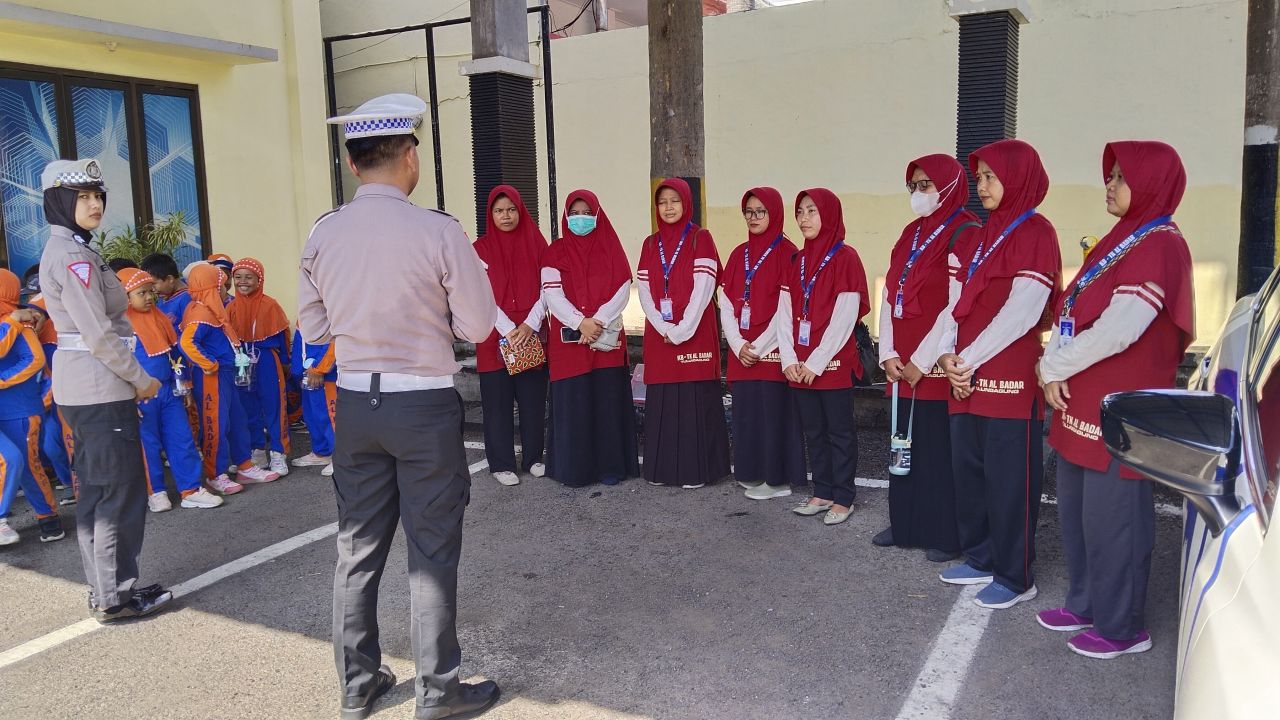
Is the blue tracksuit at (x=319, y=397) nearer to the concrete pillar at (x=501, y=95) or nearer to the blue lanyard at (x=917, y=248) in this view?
the concrete pillar at (x=501, y=95)

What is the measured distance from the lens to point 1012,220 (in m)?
4.12

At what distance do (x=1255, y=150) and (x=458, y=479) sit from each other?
18.3 ft

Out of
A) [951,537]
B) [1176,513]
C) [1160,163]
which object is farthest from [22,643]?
[1176,513]

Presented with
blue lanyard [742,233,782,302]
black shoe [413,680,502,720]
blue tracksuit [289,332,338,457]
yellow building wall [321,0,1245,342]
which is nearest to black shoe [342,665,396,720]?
black shoe [413,680,502,720]

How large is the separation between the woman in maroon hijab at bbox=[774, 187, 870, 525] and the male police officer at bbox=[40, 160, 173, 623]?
3.28 metres

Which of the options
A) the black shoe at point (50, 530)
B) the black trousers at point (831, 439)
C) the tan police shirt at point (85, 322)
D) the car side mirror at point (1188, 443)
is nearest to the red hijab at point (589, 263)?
the black trousers at point (831, 439)

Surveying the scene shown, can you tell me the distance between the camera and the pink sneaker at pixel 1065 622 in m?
3.91

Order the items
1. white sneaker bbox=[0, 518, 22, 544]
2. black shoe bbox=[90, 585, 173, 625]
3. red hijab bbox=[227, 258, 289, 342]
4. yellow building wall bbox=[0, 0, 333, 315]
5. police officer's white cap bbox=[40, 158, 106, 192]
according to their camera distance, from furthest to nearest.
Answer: yellow building wall bbox=[0, 0, 333, 315] → red hijab bbox=[227, 258, 289, 342] → white sneaker bbox=[0, 518, 22, 544] → black shoe bbox=[90, 585, 173, 625] → police officer's white cap bbox=[40, 158, 106, 192]

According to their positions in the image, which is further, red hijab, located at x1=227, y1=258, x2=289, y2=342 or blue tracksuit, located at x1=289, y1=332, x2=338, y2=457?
red hijab, located at x1=227, y1=258, x2=289, y2=342

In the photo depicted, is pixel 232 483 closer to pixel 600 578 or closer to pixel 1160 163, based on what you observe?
pixel 600 578

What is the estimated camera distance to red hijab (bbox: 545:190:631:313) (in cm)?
618

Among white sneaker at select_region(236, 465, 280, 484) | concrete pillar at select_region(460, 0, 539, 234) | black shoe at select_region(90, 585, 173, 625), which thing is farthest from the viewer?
concrete pillar at select_region(460, 0, 539, 234)

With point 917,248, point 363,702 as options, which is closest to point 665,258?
point 917,248

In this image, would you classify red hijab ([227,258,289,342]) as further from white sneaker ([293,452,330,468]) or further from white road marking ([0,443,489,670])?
white road marking ([0,443,489,670])
